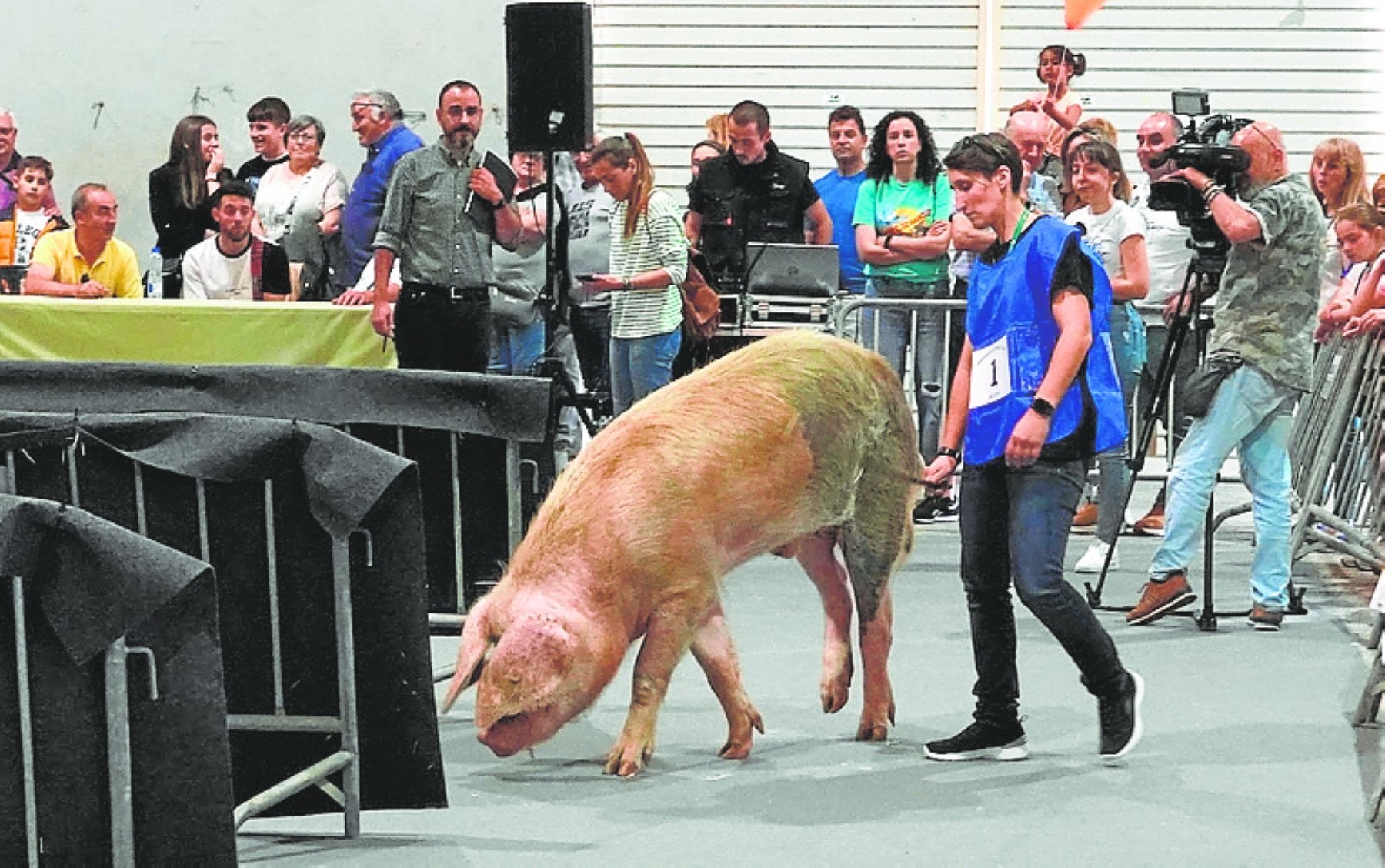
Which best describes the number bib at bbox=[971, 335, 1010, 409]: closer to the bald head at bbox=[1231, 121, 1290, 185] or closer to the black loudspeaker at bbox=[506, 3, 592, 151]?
the bald head at bbox=[1231, 121, 1290, 185]

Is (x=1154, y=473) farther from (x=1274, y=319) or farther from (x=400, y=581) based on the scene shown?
(x=400, y=581)

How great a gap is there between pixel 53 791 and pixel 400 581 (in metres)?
1.25

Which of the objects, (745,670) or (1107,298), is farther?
(745,670)

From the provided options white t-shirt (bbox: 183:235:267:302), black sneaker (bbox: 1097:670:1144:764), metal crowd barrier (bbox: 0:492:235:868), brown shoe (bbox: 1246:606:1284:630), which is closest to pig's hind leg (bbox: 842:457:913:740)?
black sneaker (bbox: 1097:670:1144:764)

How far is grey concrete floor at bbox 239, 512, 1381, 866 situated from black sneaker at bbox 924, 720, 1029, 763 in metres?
0.04

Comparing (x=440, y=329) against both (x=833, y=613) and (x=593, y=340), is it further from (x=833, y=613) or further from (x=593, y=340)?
(x=833, y=613)

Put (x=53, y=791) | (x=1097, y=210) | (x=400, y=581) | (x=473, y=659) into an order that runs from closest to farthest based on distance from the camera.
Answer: (x=53, y=791) < (x=400, y=581) < (x=473, y=659) < (x=1097, y=210)

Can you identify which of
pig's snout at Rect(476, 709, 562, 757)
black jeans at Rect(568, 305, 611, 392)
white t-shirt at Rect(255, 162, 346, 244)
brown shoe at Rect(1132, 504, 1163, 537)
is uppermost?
white t-shirt at Rect(255, 162, 346, 244)

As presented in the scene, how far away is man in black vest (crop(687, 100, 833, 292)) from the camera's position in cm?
1006

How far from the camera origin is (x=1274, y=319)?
741 centimetres

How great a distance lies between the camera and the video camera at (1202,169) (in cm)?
728

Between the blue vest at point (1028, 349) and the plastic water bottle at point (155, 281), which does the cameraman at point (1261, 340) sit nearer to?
the blue vest at point (1028, 349)

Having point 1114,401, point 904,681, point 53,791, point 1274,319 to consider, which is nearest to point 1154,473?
point 1274,319

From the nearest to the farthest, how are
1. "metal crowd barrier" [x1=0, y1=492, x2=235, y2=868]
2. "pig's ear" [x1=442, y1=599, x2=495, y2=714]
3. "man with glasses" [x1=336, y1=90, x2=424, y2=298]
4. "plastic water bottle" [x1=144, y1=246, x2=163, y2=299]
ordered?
1. "metal crowd barrier" [x1=0, y1=492, x2=235, y2=868]
2. "pig's ear" [x1=442, y1=599, x2=495, y2=714]
3. "man with glasses" [x1=336, y1=90, x2=424, y2=298]
4. "plastic water bottle" [x1=144, y1=246, x2=163, y2=299]
